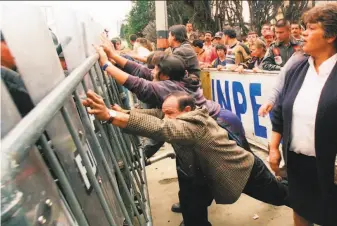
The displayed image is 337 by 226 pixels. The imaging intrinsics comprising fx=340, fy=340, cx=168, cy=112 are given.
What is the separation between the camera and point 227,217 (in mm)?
3162

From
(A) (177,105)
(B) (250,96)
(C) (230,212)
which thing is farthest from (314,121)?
(B) (250,96)

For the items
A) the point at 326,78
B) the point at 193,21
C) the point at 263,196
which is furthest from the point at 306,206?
the point at 193,21

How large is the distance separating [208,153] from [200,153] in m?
0.05

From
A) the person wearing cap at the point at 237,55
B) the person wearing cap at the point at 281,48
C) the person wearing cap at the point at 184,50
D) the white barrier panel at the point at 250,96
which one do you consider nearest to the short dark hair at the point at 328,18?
the person wearing cap at the point at 184,50

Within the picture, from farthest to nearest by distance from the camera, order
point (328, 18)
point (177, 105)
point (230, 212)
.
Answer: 1. point (230, 212)
2. point (177, 105)
3. point (328, 18)

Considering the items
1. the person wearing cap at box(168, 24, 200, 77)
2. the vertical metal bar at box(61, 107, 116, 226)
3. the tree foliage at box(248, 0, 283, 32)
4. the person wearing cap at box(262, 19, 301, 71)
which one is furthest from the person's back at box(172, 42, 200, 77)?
the tree foliage at box(248, 0, 283, 32)

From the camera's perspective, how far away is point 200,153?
222cm

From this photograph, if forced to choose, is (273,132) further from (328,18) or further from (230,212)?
(230,212)

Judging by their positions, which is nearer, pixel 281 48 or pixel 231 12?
pixel 281 48

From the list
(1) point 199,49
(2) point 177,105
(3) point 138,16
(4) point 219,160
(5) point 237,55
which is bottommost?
(3) point 138,16

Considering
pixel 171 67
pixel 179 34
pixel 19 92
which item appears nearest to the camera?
Answer: pixel 19 92

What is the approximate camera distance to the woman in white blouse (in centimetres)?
189

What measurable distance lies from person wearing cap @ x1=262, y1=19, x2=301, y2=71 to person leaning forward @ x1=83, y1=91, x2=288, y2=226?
2.40 m

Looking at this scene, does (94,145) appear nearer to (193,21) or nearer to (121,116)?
(121,116)
